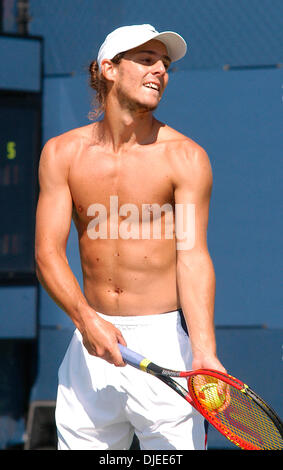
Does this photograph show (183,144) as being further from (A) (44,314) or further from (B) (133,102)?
(A) (44,314)

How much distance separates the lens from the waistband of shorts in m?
2.72

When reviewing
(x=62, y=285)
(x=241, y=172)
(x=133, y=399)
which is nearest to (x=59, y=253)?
(x=62, y=285)

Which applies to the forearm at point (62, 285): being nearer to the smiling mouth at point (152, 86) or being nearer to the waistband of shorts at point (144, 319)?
the waistband of shorts at point (144, 319)

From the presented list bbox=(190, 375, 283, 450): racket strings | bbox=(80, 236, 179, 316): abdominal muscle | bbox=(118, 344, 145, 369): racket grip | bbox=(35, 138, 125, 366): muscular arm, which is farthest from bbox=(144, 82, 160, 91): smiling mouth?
bbox=(190, 375, 283, 450): racket strings

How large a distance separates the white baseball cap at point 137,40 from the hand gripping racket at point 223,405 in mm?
1057

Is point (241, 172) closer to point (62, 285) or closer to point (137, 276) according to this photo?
point (137, 276)

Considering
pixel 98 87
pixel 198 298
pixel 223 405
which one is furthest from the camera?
pixel 98 87

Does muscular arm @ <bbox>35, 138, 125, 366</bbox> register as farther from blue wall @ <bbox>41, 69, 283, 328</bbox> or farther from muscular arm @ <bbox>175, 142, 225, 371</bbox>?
blue wall @ <bbox>41, 69, 283, 328</bbox>

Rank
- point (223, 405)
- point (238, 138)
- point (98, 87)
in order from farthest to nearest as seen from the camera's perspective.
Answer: point (238, 138), point (98, 87), point (223, 405)

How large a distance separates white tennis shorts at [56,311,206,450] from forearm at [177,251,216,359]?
0.14 metres

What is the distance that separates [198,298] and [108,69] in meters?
0.90

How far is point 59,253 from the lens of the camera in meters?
2.72

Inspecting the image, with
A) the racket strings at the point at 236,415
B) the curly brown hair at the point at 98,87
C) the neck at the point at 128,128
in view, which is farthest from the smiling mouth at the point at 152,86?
the racket strings at the point at 236,415

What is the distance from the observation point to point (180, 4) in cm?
427
